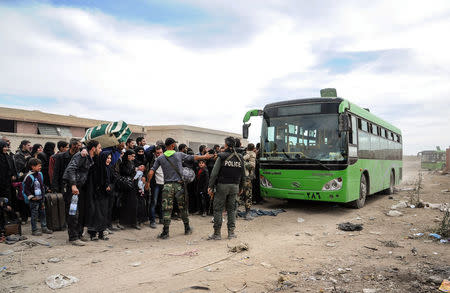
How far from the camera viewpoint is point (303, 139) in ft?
28.3

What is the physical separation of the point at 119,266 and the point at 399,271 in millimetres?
3860

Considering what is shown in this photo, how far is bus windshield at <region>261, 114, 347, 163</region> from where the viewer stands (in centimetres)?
838

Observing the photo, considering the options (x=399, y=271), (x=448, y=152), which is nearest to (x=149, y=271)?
(x=399, y=271)

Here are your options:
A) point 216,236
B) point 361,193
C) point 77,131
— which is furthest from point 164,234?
point 77,131

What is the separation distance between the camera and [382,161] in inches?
483

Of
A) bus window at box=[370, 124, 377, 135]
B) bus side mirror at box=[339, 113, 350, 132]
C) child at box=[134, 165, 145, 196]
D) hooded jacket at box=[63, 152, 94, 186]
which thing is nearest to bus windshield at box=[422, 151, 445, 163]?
bus window at box=[370, 124, 377, 135]

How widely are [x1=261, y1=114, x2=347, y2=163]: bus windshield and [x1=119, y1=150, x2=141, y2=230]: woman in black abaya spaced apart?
3.92 m

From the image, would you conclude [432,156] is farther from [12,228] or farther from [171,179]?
[12,228]

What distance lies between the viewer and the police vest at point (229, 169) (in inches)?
247

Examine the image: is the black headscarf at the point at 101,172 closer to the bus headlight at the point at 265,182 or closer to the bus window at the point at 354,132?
the bus headlight at the point at 265,182

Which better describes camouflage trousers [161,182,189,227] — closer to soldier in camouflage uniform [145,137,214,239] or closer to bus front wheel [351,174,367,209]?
soldier in camouflage uniform [145,137,214,239]

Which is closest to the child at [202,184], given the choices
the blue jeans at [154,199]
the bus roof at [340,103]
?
the blue jeans at [154,199]

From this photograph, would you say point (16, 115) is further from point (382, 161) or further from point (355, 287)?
Answer: point (355, 287)

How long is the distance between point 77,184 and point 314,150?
5771 mm
